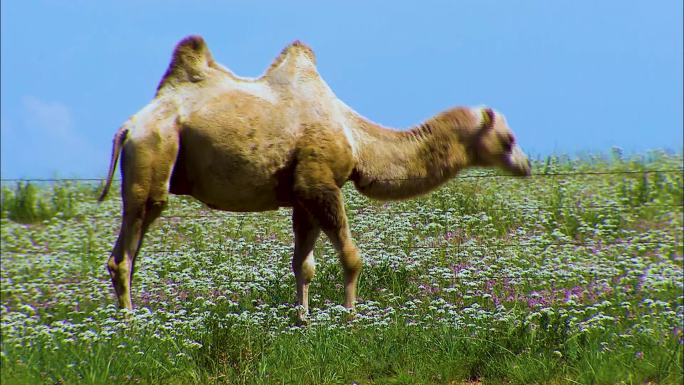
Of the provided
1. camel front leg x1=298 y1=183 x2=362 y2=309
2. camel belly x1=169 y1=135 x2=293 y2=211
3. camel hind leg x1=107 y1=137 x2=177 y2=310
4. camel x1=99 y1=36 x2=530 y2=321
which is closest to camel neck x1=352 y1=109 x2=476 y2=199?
camel x1=99 y1=36 x2=530 y2=321

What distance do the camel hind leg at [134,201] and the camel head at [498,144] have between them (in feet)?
10.3

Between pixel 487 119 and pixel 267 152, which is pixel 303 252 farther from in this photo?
pixel 487 119

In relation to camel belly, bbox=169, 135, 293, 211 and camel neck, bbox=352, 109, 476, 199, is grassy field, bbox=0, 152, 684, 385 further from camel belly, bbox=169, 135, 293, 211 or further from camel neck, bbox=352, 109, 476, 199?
camel belly, bbox=169, 135, 293, 211

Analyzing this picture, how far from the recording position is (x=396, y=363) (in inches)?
270

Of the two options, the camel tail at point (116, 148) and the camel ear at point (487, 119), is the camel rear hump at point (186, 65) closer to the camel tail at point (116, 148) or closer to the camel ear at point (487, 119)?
the camel tail at point (116, 148)

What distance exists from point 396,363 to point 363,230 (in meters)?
4.14

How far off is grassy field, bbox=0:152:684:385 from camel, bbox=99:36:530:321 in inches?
24.4

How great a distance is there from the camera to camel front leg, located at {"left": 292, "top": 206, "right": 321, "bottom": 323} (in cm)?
867

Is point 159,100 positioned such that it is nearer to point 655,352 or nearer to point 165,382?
point 165,382

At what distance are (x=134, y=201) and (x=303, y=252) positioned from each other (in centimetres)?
169

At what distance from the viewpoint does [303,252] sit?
8.73m

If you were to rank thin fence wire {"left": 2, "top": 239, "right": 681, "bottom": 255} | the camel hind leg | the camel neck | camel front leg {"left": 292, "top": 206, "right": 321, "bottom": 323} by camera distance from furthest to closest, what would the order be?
1. thin fence wire {"left": 2, "top": 239, "right": 681, "bottom": 255}
2. the camel neck
3. camel front leg {"left": 292, "top": 206, "right": 321, "bottom": 323}
4. the camel hind leg

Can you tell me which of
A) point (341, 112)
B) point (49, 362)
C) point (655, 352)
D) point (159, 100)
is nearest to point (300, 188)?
point (341, 112)

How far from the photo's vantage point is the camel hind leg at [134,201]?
8047 mm
